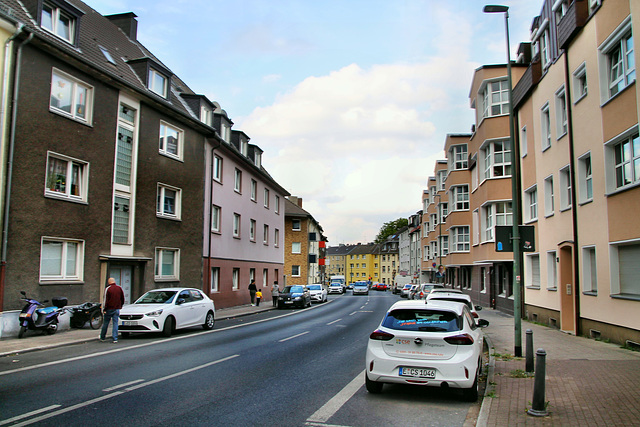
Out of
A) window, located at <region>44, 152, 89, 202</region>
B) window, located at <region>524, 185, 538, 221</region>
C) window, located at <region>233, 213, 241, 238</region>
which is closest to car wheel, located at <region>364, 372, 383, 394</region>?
window, located at <region>44, 152, 89, 202</region>

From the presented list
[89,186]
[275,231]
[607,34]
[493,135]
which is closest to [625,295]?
[607,34]

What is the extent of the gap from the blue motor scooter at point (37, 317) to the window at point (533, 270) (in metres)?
18.3

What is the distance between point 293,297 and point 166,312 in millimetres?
17205

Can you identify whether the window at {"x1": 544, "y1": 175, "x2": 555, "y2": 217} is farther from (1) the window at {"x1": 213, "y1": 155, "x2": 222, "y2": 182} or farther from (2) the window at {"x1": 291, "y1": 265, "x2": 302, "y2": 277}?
(2) the window at {"x1": 291, "y1": 265, "x2": 302, "y2": 277}

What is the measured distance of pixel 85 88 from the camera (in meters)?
18.1

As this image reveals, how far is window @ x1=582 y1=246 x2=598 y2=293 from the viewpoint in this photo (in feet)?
49.8

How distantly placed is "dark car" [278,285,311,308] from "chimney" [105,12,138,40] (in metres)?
17.7

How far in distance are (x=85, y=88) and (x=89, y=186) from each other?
3.66 metres

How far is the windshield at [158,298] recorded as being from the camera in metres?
15.7

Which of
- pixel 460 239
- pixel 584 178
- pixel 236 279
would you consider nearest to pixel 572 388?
pixel 584 178

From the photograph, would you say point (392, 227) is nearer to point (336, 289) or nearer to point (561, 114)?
point (336, 289)

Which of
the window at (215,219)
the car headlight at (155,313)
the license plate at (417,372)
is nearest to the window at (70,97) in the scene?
the car headlight at (155,313)

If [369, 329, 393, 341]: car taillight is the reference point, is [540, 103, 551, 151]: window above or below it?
above

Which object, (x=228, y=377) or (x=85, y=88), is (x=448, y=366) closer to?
(x=228, y=377)
